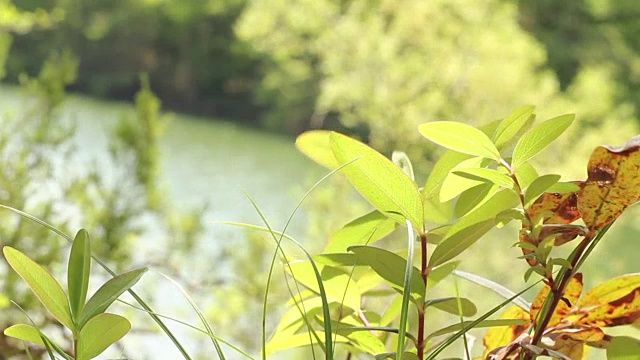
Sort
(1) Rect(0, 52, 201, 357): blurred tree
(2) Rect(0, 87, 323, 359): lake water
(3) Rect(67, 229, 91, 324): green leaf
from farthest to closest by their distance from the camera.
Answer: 1. (2) Rect(0, 87, 323, 359): lake water
2. (1) Rect(0, 52, 201, 357): blurred tree
3. (3) Rect(67, 229, 91, 324): green leaf

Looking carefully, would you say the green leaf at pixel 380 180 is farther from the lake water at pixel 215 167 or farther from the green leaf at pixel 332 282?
the lake water at pixel 215 167

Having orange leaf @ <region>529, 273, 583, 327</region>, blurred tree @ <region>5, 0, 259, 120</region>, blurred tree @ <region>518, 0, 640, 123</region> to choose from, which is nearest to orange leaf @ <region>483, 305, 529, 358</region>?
orange leaf @ <region>529, 273, 583, 327</region>

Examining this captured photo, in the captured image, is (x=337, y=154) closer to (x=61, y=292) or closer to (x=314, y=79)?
(x=61, y=292)

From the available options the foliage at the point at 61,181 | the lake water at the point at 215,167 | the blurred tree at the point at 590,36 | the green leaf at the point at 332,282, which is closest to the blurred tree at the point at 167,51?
the lake water at the point at 215,167

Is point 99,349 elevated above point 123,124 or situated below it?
below

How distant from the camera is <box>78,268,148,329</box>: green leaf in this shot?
0.71 ft

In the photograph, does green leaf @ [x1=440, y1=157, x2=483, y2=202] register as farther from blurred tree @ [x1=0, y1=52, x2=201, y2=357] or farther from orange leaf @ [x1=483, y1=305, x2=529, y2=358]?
blurred tree @ [x1=0, y1=52, x2=201, y2=357]

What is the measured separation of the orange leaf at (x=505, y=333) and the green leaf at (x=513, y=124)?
7 cm

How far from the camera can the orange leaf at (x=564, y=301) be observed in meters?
0.27

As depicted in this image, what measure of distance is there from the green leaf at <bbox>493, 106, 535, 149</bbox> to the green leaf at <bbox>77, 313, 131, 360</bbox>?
0.43 ft

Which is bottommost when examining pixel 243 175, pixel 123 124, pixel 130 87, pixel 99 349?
pixel 99 349

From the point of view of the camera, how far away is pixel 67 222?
2.85 meters

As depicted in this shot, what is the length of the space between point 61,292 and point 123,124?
2.90m

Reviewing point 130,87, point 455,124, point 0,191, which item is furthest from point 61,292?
point 130,87
